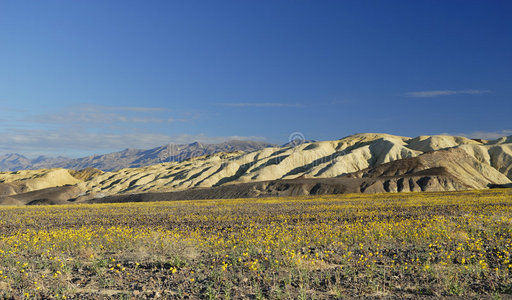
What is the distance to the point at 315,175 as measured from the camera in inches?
3701

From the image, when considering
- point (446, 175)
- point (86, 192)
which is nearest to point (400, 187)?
point (446, 175)

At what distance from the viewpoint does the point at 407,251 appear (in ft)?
41.2

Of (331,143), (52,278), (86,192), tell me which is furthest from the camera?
(331,143)

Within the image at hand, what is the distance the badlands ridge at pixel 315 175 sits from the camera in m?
72.4

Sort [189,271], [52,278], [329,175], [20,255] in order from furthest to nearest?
[329,175] → [20,255] → [189,271] → [52,278]

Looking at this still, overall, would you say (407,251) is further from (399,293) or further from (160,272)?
(160,272)

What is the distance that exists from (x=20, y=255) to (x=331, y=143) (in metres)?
115

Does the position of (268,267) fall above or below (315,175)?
below

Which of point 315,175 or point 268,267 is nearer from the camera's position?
point 268,267

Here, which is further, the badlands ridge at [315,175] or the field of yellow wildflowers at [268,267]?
the badlands ridge at [315,175]

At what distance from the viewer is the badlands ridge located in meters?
72.4

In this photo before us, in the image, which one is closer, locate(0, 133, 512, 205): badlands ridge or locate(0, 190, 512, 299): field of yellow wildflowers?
locate(0, 190, 512, 299): field of yellow wildflowers

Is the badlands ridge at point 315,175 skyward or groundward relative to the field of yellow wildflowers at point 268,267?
skyward

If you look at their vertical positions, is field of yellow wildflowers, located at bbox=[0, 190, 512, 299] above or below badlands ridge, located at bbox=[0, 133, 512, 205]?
below
